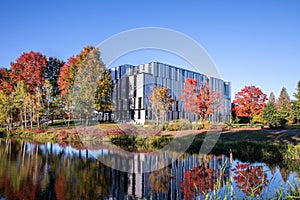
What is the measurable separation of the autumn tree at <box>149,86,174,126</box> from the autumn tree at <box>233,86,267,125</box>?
1136 cm

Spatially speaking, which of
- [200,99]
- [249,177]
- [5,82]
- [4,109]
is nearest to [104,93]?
[200,99]

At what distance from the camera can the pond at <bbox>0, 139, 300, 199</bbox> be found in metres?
7.47

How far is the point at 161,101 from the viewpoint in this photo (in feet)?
85.4

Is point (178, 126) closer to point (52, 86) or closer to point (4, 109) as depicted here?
point (52, 86)

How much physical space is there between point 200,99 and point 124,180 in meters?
18.0

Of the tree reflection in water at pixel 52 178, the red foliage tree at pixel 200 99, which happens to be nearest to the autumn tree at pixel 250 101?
the red foliage tree at pixel 200 99

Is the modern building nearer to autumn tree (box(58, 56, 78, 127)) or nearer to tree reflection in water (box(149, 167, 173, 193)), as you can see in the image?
autumn tree (box(58, 56, 78, 127))

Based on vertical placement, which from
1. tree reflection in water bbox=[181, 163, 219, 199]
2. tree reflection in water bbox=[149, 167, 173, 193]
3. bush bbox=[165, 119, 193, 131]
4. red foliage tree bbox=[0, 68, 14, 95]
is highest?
red foliage tree bbox=[0, 68, 14, 95]

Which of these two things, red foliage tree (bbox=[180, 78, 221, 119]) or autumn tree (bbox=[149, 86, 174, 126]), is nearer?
red foliage tree (bbox=[180, 78, 221, 119])

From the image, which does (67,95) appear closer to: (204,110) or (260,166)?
(204,110)

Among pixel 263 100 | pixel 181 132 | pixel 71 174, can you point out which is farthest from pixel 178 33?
pixel 263 100

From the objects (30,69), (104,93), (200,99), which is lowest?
(200,99)

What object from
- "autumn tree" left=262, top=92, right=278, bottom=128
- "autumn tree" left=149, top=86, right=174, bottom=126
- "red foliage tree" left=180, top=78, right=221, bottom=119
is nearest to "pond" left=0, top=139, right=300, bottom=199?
"red foliage tree" left=180, top=78, right=221, bottom=119

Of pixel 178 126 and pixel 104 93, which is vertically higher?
pixel 104 93
